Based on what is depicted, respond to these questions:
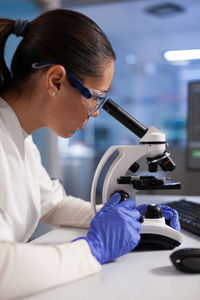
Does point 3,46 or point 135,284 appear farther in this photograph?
point 3,46

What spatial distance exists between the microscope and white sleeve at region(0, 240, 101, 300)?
227mm

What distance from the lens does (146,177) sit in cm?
93

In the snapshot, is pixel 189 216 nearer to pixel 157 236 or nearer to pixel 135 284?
pixel 157 236

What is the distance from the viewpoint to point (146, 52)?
605cm

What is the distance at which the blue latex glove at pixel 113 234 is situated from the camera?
79cm

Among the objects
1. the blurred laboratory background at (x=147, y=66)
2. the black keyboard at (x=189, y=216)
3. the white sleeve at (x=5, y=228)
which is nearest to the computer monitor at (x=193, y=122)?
the black keyboard at (x=189, y=216)

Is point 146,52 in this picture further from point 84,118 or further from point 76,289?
point 76,289

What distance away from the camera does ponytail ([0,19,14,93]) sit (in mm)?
960

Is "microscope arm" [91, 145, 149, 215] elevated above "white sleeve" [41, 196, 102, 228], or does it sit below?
above

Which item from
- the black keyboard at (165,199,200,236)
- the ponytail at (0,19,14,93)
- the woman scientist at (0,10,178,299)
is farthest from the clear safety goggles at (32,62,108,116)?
the black keyboard at (165,199,200,236)

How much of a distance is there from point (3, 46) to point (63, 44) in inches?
8.3

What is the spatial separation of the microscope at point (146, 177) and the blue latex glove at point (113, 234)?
0.24 ft

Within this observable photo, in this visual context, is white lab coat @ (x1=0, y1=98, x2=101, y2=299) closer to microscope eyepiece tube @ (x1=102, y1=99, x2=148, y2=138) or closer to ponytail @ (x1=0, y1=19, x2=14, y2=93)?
ponytail @ (x1=0, y1=19, x2=14, y2=93)

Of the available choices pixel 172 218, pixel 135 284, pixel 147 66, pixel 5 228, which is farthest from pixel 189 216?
pixel 147 66
